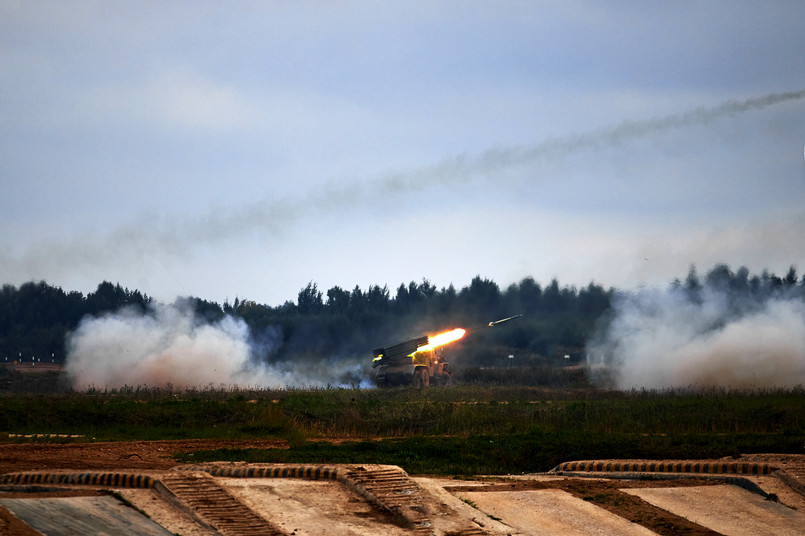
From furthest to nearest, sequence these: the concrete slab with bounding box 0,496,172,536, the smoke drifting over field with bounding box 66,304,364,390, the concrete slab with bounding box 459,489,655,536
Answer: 1. the smoke drifting over field with bounding box 66,304,364,390
2. the concrete slab with bounding box 459,489,655,536
3. the concrete slab with bounding box 0,496,172,536

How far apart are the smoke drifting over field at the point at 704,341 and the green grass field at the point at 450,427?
1019 centimetres

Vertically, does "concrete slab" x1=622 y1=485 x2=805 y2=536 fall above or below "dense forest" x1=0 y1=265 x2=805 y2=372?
below

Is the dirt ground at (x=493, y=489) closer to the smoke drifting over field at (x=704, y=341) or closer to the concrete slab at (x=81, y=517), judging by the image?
the concrete slab at (x=81, y=517)

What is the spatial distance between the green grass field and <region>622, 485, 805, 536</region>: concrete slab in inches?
192

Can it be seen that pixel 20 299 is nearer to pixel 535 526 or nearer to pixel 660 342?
pixel 660 342

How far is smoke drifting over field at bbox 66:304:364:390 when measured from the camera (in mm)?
58406

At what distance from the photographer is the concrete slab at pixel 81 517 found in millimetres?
15086

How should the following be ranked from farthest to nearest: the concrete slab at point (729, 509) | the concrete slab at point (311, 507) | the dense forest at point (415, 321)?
the dense forest at point (415, 321)
the concrete slab at point (729, 509)
the concrete slab at point (311, 507)

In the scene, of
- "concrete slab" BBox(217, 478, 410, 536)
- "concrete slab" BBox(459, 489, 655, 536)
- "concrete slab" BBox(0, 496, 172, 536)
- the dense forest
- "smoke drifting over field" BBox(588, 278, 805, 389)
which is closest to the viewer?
"concrete slab" BBox(0, 496, 172, 536)

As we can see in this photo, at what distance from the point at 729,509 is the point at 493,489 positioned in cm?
485

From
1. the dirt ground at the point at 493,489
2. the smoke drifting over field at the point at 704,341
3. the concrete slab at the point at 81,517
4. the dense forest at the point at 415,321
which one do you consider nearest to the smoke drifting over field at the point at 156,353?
the dense forest at the point at 415,321

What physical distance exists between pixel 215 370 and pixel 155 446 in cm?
3375

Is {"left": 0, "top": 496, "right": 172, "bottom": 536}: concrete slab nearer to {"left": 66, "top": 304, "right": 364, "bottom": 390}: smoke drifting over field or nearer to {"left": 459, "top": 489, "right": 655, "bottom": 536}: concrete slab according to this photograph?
{"left": 459, "top": 489, "right": 655, "bottom": 536}: concrete slab

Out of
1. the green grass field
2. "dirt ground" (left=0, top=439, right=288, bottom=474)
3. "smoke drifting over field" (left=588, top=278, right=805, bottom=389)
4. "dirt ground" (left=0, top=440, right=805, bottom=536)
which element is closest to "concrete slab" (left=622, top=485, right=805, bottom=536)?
"dirt ground" (left=0, top=440, right=805, bottom=536)
